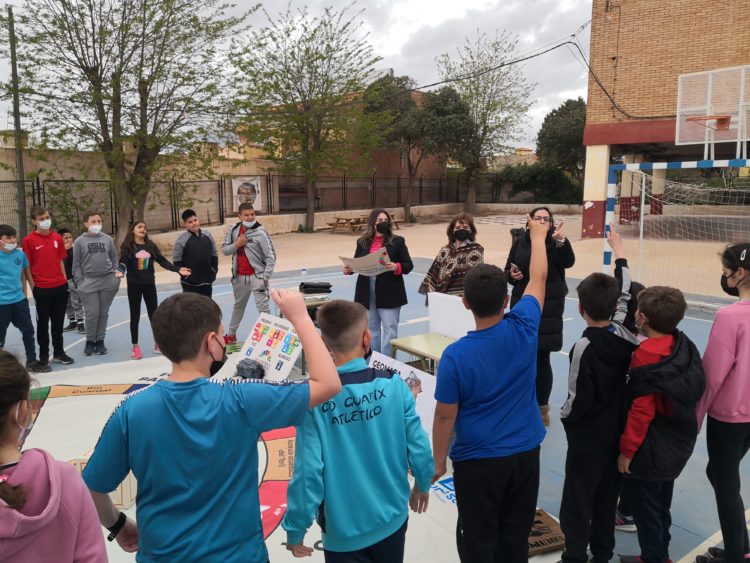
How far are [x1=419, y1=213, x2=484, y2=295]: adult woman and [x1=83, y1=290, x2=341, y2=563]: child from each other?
12.6 feet

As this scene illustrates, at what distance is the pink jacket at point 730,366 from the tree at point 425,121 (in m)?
29.0

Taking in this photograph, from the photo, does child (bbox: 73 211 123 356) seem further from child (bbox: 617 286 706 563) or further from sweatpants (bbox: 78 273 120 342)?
child (bbox: 617 286 706 563)

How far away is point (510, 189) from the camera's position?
40375 millimetres

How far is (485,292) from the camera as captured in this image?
2.67 m

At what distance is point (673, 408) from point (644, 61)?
18.9m

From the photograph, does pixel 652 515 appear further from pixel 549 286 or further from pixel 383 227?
pixel 383 227

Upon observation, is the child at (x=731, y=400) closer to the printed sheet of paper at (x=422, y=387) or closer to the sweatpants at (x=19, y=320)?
the printed sheet of paper at (x=422, y=387)

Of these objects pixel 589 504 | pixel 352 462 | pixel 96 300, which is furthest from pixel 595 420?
pixel 96 300

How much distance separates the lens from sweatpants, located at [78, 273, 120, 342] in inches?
286

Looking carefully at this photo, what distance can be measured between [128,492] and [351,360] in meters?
2.42

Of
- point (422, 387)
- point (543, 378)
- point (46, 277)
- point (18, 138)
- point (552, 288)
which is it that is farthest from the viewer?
point (18, 138)

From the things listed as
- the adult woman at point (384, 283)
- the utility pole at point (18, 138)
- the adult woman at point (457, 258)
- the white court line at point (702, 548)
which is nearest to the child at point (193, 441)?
the white court line at point (702, 548)

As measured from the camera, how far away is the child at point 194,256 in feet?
24.5

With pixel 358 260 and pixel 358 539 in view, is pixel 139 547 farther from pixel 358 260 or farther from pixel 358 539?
pixel 358 260
